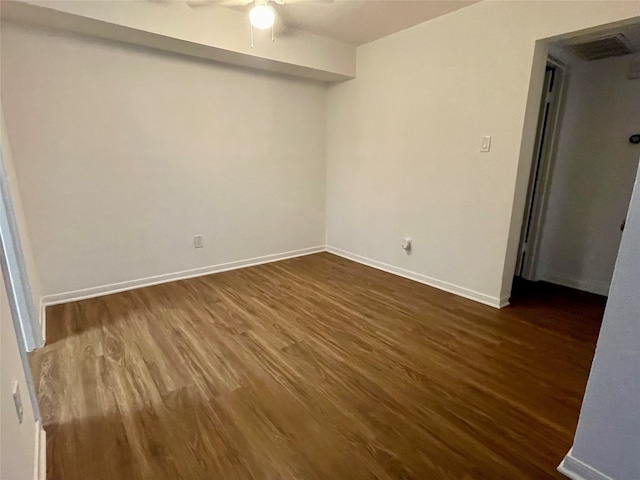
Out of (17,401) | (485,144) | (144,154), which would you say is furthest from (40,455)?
(485,144)

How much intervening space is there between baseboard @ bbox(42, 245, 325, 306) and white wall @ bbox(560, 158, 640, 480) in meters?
3.22

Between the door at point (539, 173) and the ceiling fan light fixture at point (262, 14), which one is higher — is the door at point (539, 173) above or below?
below

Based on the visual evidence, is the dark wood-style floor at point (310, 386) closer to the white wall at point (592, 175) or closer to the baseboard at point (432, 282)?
the baseboard at point (432, 282)

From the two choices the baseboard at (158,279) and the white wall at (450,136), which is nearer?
the white wall at (450,136)

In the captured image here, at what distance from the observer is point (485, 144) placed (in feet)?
8.98

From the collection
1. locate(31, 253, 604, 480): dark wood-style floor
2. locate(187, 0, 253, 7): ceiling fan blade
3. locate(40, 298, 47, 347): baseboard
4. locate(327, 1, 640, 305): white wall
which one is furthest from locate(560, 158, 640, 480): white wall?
locate(40, 298, 47, 347): baseboard

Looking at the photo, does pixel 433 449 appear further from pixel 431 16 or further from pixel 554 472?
pixel 431 16

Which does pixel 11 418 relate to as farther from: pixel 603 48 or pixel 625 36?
pixel 603 48

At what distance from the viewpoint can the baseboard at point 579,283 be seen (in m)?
3.22

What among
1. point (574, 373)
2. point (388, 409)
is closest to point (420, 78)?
point (574, 373)

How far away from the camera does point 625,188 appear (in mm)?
3037

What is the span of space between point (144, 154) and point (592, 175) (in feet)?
13.9

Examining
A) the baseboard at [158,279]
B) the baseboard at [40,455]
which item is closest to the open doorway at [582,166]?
the baseboard at [158,279]

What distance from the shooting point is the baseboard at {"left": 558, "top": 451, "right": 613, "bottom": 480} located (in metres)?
1.23
